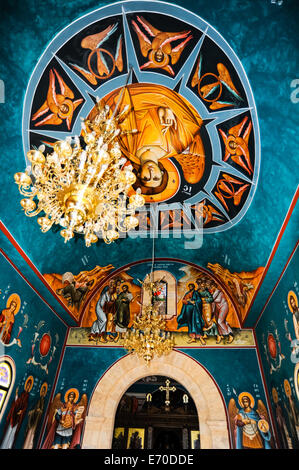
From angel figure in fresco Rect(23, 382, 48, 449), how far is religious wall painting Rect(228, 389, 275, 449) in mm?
5344

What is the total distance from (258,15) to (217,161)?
2.76 m

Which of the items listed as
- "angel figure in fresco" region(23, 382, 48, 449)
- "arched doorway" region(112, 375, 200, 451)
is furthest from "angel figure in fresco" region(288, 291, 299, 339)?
"arched doorway" region(112, 375, 200, 451)

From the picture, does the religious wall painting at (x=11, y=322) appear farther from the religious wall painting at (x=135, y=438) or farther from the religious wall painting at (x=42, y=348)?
the religious wall painting at (x=135, y=438)

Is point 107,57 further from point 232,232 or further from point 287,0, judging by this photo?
point 232,232

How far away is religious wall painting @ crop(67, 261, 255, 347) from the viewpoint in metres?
9.44

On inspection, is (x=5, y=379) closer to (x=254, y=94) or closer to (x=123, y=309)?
(x=123, y=309)

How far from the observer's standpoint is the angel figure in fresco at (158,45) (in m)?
4.99

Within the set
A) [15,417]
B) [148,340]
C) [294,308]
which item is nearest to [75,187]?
[148,340]

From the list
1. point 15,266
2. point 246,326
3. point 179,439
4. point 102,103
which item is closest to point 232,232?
point 246,326

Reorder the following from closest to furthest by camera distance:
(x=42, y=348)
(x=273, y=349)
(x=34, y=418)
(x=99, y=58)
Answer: (x=99, y=58) < (x=273, y=349) < (x=34, y=418) < (x=42, y=348)

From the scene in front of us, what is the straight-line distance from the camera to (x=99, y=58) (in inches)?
208

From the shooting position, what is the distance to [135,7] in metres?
4.75

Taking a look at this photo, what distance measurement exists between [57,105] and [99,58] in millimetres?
1180

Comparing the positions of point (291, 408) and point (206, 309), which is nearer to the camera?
point (291, 408)
